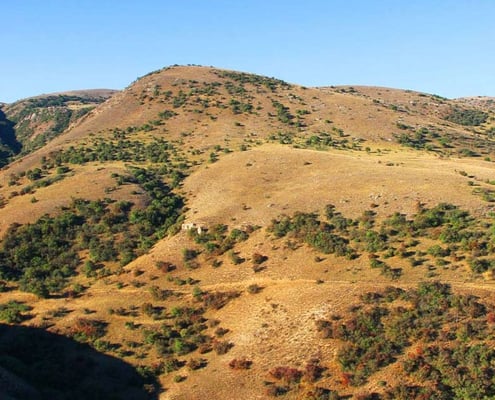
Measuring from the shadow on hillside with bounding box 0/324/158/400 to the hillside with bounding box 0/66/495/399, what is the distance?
654 millimetres

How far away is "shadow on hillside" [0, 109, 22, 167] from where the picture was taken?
470 ft

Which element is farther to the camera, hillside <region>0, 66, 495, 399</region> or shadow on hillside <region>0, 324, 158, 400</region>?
hillside <region>0, 66, 495, 399</region>

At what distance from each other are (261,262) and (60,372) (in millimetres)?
22478

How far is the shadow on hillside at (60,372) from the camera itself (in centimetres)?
3506

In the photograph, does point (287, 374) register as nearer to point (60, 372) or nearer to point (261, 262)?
point (60, 372)

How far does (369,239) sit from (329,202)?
39.7 feet

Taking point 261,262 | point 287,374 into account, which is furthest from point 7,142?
point 287,374

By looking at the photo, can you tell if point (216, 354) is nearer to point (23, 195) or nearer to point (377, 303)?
point (377, 303)

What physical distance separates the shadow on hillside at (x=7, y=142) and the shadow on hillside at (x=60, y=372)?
297 ft

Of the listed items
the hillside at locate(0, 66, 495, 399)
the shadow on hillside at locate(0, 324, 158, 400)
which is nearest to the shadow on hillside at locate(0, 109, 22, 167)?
the hillside at locate(0, 66, 495, 399)

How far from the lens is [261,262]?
5191cm

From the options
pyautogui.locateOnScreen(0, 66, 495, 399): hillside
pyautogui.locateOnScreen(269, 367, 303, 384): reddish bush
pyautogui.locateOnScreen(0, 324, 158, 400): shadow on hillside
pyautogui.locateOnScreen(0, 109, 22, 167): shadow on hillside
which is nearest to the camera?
pyautogui.locateOnScreen(269, 367, 303, 384): reddish bush

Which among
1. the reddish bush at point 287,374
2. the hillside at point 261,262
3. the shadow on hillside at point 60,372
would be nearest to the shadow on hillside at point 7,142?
the hillside at point 261,262

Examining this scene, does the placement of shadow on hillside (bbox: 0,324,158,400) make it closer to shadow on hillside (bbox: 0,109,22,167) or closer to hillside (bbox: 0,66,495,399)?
hillside (bbox: 0,66,495,399)
